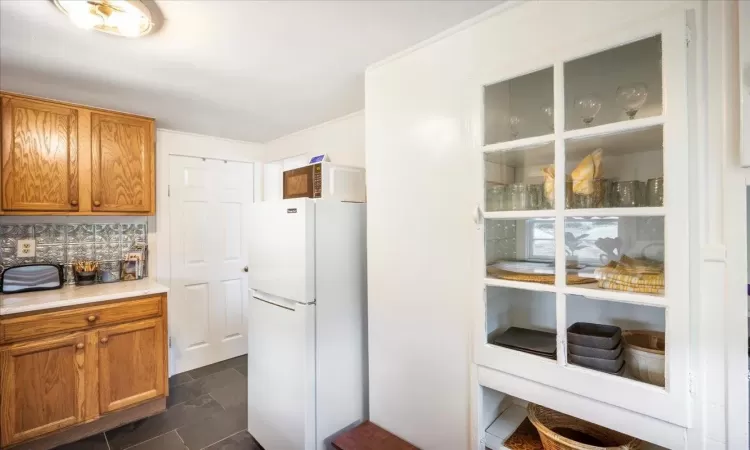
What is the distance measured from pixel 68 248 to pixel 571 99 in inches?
133

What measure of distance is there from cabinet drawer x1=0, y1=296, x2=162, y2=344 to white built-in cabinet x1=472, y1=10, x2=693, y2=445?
7.32 ft

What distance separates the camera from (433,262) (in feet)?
4.92

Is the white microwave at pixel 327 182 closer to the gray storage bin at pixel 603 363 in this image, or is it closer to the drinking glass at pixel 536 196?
the drinking glass at pixel 536 196

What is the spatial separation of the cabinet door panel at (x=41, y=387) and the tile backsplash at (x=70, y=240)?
2.42 ft

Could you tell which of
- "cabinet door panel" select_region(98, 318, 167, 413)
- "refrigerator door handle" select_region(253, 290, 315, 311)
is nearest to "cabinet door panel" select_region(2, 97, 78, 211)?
"cabinet door panel" select_region(98, 318, 167, 413)

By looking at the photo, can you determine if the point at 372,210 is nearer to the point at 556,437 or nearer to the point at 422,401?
the point at 422,401

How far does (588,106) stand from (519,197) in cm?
37

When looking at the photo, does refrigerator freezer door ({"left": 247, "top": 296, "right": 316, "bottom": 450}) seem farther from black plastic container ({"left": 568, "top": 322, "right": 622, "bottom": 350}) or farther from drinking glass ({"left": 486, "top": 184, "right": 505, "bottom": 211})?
black plastic container ({"left": 568, "top": 322, "right": 622, "bottom": 350})

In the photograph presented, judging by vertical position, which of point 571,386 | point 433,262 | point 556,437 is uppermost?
point 433,262

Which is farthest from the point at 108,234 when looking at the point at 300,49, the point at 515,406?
the point at 515,406

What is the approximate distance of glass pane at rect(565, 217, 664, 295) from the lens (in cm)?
99

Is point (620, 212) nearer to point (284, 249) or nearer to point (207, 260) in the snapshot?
point (284, 249)

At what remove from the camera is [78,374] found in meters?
2.09

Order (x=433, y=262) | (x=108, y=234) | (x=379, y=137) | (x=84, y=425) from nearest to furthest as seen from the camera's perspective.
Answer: (x=433, y=262) → (x=379, y=137) → (x=84, y=425) → (x=108, y=234)
